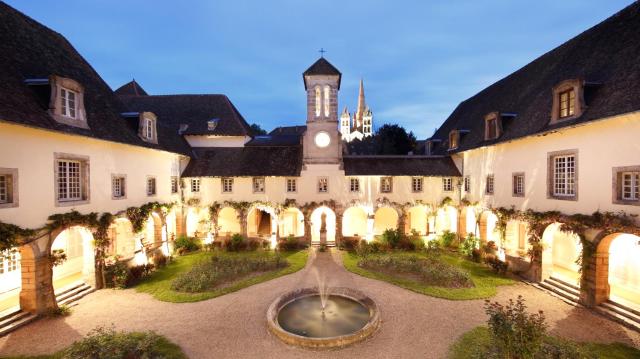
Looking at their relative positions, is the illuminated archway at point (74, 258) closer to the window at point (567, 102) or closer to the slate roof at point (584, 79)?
the slate roof at point (584, 79)

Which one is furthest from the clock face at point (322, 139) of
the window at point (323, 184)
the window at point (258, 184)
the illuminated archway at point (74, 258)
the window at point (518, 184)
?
the illuminated archway at point (74, 258)

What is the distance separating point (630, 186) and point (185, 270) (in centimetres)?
2360

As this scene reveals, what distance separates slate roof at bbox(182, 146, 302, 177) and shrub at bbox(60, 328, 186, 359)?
15.0 m

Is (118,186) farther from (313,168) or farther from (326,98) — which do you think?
(326,98)

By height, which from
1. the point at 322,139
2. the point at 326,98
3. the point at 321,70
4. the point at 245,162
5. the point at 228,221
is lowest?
the point at 228,221

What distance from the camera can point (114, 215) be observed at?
53.7ft

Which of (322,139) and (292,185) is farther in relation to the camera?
(292,185)

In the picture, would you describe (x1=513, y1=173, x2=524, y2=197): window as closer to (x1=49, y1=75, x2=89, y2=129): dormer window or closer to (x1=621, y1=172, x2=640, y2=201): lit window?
(x1=621, y1=172, x2=640, y2=201): lit window

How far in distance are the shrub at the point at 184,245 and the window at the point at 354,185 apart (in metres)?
14.0

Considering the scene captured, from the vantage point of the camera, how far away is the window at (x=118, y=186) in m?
16.7

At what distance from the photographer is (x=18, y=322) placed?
37.7 feet

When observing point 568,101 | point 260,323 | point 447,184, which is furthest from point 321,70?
point 260,323

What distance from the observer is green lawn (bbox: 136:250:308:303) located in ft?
46.4

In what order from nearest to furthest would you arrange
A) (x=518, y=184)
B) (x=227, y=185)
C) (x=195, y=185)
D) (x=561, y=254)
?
(x=518, y=184)
(x=561, y=254)
(x=227, y=185)
(x=195, y=185)
